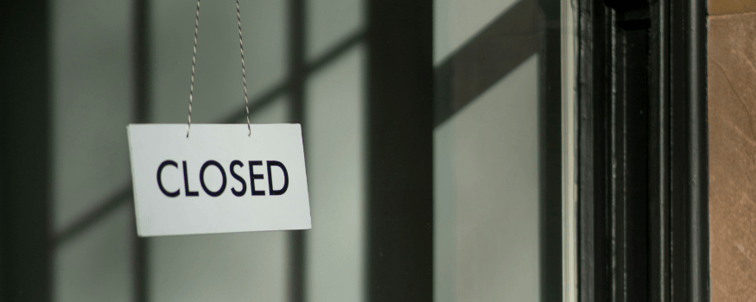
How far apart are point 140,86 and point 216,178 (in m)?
0.47

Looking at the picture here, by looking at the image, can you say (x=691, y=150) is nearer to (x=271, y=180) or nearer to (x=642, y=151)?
(x=642, y=151)

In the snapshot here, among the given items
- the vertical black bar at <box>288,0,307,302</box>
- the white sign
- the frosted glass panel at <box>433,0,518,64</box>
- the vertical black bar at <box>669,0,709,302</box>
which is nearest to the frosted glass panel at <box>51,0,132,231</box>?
the vertical black bar at <box>288,0,307,302</box>

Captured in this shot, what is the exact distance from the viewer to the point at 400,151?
1333 millimetres

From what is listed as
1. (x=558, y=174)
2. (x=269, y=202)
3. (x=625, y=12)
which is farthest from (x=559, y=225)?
(x=269, y=202)

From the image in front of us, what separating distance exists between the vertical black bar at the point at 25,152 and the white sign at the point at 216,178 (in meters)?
0.46

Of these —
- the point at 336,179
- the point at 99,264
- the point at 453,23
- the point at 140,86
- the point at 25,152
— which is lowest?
the point at 99,264

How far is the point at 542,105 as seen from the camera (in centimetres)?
119

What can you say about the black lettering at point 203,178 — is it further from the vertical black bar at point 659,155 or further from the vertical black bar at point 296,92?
the vertical black bar at point 659,155

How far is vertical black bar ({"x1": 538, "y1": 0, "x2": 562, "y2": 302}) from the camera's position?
113 centimetres

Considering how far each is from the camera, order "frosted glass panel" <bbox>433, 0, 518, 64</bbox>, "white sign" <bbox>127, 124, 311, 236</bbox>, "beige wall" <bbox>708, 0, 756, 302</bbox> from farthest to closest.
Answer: "frosted glass panel" <bbox>433, 0, 518, 64</bbox>, "beige wall" <bbox>708, 0, 756, 302</bbox>, "white sign" <bbox>127, 124, 311, 236</bbox>

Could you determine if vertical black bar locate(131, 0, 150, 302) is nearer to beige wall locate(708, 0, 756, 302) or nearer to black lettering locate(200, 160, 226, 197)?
black lettering locate(200, 160, 226, 197)

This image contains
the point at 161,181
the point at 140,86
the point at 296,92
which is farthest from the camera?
the point at 296,92

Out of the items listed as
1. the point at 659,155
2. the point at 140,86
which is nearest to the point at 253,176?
the point at 140,86

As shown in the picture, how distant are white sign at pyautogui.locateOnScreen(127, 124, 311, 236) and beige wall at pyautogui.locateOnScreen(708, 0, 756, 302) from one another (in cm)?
63
